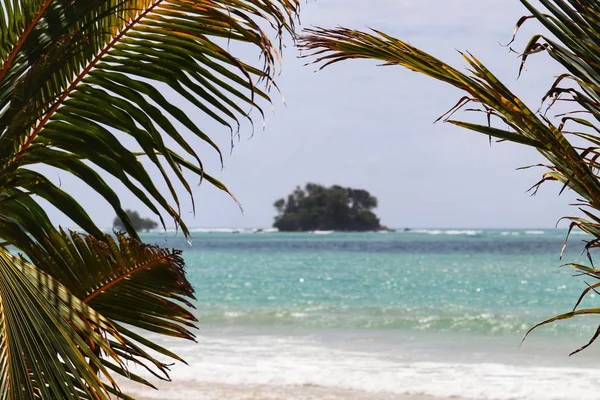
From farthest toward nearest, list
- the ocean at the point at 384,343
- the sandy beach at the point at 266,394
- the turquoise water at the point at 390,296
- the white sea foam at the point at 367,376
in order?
the turquoise water at the point at 390,296
the ocean at the point at 384,343
the white sea foam at the point at 367,376
the sandy beach at the point at 266,394

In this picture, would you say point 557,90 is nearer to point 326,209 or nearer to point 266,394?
point 266,394

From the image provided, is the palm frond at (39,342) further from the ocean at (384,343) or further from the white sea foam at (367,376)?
the white sea foam at (367,376)

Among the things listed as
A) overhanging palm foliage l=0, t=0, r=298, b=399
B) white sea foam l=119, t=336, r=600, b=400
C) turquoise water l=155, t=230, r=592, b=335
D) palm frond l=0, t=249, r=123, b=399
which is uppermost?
overhanging palm foliage l=0, t=0, r=298, b=399

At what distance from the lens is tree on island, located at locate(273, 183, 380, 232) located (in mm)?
105375

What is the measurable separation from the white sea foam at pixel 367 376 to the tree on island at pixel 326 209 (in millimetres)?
93123

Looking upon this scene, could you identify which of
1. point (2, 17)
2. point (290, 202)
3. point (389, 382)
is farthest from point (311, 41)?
point (290, 202)

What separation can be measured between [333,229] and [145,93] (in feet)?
358

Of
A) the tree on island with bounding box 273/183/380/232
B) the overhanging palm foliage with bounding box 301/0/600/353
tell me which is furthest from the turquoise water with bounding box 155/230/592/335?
the tree on island with bounding box 273/183/380/232

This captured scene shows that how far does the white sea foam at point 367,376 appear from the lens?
26.4 feet

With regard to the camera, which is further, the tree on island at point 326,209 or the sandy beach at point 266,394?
the tree on island at point 326,209

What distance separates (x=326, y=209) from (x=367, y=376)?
99.2 meters

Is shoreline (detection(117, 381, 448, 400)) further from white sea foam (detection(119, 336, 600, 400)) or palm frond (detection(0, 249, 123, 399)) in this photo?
palm frond (detection(0, 249, 123, 399))

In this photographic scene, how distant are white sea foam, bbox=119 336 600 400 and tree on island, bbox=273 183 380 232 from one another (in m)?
93.1

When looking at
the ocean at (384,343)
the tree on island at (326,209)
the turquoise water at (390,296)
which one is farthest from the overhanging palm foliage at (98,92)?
the tree on island at (326,209)
